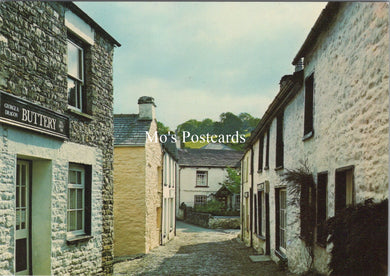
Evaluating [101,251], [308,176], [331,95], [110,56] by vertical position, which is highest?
[110,56]

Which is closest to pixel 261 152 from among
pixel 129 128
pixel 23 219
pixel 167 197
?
pixel 129 128

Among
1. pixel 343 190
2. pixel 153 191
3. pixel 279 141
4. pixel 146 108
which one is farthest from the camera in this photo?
pixel 153 191

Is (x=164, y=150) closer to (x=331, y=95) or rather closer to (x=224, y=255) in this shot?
(x=224, y=255)

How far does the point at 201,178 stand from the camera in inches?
1587

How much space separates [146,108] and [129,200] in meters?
3.66

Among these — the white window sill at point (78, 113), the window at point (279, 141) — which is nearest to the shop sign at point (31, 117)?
the white window sill at point (78, 113)

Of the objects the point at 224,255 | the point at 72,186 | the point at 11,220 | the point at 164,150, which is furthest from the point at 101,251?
the point at 164,150

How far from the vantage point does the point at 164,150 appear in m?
20.9

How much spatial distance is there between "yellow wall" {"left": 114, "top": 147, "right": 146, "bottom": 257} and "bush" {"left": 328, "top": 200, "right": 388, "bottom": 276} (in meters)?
11.4

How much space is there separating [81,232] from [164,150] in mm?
12320

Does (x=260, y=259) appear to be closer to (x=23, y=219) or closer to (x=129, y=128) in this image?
(x=129, y=128)

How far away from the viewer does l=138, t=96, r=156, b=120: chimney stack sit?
53.9ft

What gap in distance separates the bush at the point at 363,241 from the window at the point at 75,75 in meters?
5.78

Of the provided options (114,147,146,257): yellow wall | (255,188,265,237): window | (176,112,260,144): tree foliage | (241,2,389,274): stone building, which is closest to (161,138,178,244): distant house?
(176,112,260,144): tree foliage
